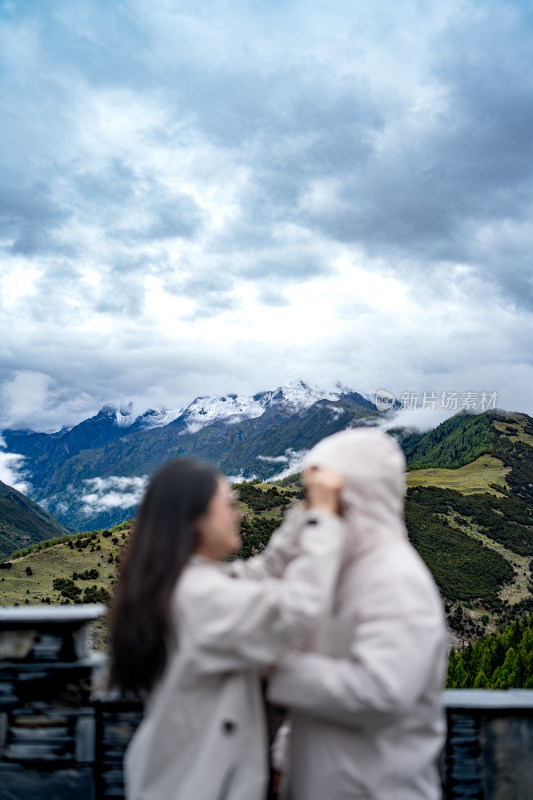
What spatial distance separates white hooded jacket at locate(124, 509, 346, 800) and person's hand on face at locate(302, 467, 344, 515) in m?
0.06

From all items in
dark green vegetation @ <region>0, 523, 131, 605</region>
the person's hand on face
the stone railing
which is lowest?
dark green vegetation @ <region>0, 523, 131, 605</region>

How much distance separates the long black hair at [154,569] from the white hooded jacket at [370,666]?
0.41 meters

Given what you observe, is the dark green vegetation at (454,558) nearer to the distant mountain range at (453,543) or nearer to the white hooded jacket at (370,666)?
the distant mountain range at (453,543)

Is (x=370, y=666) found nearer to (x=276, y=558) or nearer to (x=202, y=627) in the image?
(x=202, y=627)

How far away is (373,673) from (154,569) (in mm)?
770

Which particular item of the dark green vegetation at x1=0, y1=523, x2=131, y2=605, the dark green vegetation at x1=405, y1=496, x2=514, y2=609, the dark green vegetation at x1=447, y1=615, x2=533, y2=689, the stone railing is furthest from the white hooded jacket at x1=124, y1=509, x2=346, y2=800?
the dark green vegetation at x1=405, y1=496, x2=514, y2=609

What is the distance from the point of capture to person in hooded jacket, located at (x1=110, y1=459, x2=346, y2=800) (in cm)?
193

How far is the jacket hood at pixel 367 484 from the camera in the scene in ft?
7.00

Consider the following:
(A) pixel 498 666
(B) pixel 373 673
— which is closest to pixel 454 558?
(A) pixel 498 666

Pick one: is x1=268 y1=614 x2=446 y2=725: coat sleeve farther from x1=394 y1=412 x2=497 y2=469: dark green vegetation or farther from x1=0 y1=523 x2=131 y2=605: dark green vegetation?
x1=394 y1=412 x2=497 y2=469: dark green vegetation

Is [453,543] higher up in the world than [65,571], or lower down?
higher up

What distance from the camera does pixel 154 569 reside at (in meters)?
2.06

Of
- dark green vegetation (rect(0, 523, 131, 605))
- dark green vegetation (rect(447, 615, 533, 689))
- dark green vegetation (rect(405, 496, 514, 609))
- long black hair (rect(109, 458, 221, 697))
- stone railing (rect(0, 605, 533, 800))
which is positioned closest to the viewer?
long black hair (rect(109, 458, 221, 697))

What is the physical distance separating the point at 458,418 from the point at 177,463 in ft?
673
